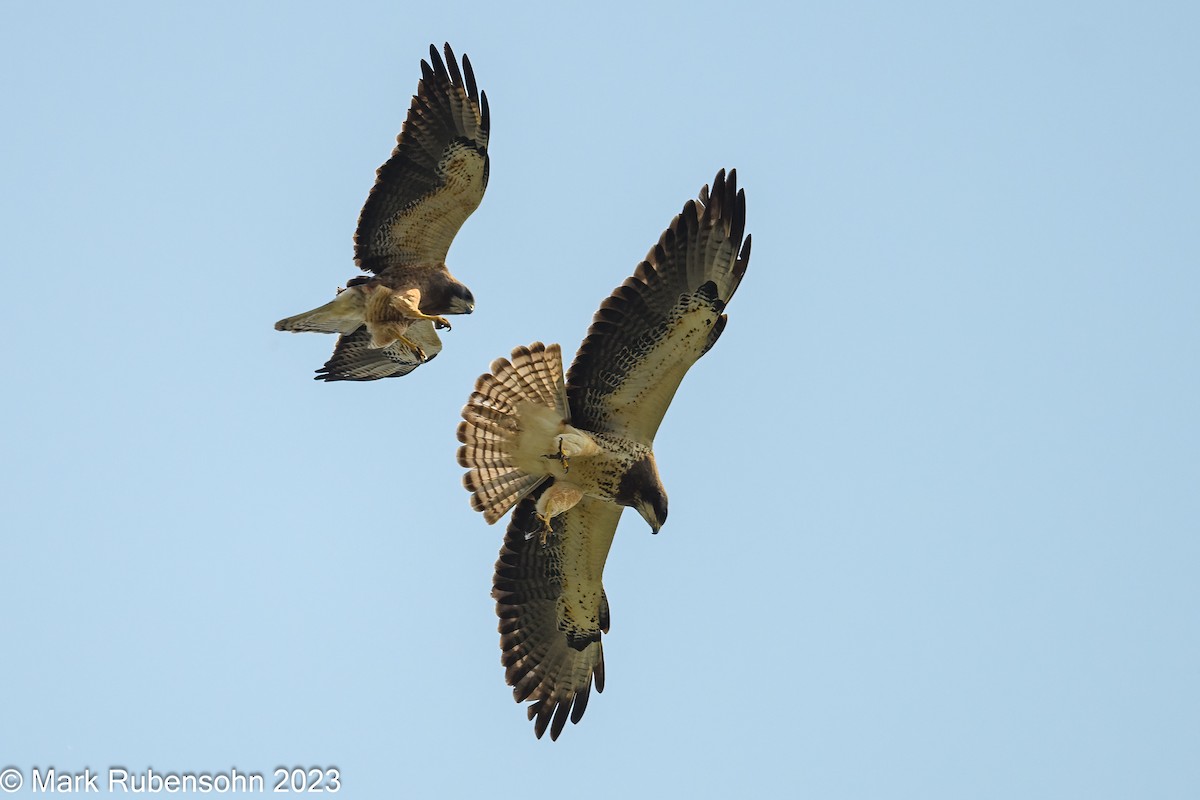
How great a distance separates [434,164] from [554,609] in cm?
340

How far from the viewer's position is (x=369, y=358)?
472 inches

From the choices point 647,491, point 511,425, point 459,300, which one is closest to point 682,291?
point 647,491

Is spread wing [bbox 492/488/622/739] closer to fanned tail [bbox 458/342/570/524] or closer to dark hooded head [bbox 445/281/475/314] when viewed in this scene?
fanned tail [bbox 458/342/570/524]

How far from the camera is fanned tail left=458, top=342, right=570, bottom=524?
967 centimetres

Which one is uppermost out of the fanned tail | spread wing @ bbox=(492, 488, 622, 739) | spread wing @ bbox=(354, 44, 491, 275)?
spread wing @ bbox=(354, 44, 491, 275)

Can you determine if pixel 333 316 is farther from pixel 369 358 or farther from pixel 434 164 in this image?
pixel 434 164

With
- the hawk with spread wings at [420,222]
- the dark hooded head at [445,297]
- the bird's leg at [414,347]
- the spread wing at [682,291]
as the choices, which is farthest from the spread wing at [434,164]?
the spread wing at [682,291]

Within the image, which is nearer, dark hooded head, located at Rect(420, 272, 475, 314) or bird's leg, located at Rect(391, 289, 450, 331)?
bird's leg, located at Rect(391, 289, 450, 331)

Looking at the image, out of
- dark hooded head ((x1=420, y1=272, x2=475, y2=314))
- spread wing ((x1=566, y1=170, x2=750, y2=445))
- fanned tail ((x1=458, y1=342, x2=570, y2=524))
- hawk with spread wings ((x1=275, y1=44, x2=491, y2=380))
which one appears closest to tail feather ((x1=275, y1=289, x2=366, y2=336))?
hawk with spread wings ((x1=275, y1=44, x2=491, y2=380))

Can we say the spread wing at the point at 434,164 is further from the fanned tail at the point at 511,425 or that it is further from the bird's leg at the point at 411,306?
the fanned tail at the point at 511,425

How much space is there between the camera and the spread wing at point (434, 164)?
37.1 ft

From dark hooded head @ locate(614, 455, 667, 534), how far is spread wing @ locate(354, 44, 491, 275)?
2990 mm

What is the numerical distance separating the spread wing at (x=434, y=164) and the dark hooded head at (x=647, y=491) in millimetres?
2990

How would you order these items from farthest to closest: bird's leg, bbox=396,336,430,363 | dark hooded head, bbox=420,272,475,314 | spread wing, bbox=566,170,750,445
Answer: dark hooded head, bbox=420,272,475,314
bird's leg, bbox=396,336,430,363
spread wing, bbox=566,170,750,445
